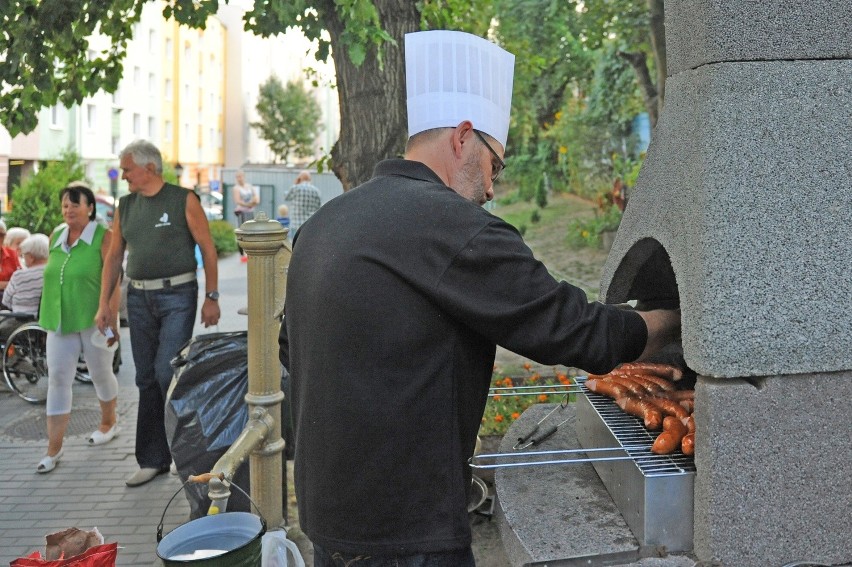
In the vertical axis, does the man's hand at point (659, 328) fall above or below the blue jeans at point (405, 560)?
above

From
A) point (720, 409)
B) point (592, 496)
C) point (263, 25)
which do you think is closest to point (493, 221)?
point (720, 409)

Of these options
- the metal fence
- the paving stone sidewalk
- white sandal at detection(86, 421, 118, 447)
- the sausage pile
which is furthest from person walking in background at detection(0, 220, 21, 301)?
the metal fence

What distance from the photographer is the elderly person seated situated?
8.63m

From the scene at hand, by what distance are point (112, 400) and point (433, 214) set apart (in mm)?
5499

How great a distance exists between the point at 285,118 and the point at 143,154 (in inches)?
1913

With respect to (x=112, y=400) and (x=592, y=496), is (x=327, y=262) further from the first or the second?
(x=112, y=400)

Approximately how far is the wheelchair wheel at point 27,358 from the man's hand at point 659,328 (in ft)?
23.0

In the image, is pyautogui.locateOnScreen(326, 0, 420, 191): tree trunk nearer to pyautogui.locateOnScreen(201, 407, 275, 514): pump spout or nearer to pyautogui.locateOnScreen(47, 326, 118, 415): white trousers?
pyautogui.locateOnScreen(201, 407, 275, 514): pump spout

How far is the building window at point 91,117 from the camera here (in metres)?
36.4

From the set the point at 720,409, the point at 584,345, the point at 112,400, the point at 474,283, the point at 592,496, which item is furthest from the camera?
the point at 112,400

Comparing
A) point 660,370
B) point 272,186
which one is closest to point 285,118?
point 272,186

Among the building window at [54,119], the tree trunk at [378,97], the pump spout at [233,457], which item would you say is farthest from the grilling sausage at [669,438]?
the building window at [54,119]

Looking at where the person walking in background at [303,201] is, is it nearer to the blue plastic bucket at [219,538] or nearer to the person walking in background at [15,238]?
the person walking in background at [15,238]

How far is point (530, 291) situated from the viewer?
2.10 meters
